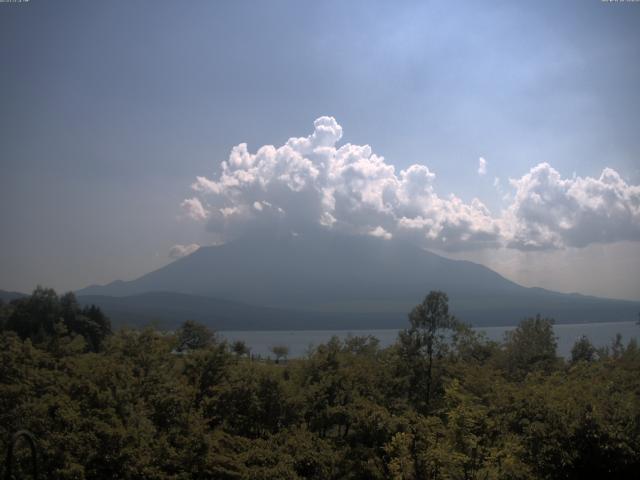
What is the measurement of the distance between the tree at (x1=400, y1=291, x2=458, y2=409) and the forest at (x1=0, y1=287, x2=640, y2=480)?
70mm

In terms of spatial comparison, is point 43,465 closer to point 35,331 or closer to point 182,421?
point 182,421

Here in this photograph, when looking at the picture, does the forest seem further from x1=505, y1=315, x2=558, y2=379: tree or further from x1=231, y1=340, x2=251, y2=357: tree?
x1=505, y1=315, x2=558, y2=379: tree

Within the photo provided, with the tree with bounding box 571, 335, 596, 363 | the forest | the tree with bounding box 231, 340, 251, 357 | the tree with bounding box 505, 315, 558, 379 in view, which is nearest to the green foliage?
the tree with bounding box 231, 340, 251, 357

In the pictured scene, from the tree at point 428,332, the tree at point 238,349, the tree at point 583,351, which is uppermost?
the tree at point 428,332

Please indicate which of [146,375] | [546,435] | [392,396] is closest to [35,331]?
[146,375]

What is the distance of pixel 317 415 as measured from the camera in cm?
2041

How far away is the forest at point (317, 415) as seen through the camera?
47.2 feet

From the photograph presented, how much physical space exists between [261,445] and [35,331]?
64215mm

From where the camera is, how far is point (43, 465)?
1451cm

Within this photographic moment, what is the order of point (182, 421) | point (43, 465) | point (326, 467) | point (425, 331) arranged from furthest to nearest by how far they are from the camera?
point (425, 331) < point (182, 421) < point (326, 467) < point (43, 465)

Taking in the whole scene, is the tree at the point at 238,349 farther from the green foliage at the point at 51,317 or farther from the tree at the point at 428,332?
the green foliage at the point at 51,317

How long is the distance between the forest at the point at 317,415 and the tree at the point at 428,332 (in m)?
0.07

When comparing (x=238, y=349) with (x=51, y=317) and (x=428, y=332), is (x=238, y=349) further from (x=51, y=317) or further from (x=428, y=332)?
(x=51, y=317)

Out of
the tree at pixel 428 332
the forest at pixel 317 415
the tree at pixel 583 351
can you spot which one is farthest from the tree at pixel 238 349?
the tree at pixel 583 351
